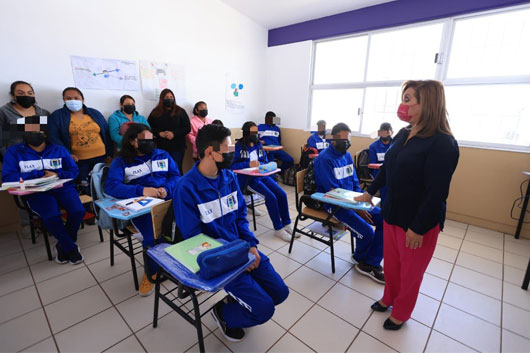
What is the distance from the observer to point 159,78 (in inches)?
156

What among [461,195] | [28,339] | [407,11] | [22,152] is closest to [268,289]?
[28,339]

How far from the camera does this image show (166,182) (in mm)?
2406

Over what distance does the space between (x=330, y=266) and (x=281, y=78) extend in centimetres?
470

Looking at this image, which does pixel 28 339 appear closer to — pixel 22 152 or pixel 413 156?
pixel 22 152

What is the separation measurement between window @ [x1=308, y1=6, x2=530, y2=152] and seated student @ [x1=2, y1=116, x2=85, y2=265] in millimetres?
4765

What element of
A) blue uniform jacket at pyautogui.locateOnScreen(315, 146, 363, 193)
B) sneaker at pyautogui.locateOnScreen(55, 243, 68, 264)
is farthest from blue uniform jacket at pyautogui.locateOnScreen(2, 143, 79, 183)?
blue uniform jacket at pyautogui.locateOnScreen(315, 146, 363, 193)

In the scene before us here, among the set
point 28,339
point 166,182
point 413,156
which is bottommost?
point 28,339

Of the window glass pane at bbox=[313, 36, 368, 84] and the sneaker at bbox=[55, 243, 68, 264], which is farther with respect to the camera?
the window glass pane at bbox=[313, 36, 368, 84]

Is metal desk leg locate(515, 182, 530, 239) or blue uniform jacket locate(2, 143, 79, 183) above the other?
blue uniform jacket locate(2, 143, 79, 183)

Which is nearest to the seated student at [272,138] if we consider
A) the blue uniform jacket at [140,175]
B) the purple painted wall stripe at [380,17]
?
the purple painted wall stripe at [380,17]

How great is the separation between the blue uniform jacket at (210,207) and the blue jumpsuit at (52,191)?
5.51ft

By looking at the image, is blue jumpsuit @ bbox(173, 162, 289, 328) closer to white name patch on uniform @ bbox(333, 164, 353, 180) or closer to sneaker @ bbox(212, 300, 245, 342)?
sneaker @ bbox(212, 300, 245, 342)

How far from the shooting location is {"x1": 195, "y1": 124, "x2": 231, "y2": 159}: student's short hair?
62.3 inches

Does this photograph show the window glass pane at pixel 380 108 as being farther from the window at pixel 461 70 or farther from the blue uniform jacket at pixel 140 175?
the blue uniform jacket at pixel 140 175
